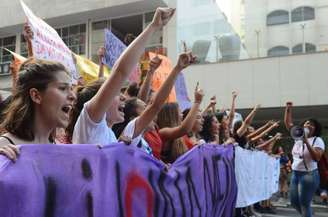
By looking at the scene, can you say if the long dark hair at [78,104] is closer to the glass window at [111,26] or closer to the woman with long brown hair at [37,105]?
the woman with long brown hair at [37,105]

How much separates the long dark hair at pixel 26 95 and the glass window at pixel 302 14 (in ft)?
65.5

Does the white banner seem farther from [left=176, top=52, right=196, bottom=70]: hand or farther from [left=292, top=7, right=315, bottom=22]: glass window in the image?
[left=292, top=7, right=315, bottom=22]: glass window

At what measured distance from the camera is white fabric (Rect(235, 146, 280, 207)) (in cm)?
667

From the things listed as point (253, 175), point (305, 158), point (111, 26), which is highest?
point (111, 26)

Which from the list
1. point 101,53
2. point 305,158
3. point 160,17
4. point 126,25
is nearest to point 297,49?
point 126,25

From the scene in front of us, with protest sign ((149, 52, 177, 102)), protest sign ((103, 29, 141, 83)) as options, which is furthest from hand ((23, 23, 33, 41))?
protest sign ((149, 52, 177, 102))

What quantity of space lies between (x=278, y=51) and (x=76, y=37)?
10.2 meters

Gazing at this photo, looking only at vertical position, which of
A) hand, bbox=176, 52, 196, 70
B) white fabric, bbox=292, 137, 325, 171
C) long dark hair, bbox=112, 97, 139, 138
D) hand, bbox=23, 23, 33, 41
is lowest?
white fabric, bbox=292, 137, 325, 171

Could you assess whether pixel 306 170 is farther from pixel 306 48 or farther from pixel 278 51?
pixel 278 51

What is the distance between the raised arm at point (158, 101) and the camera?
3.43 meters

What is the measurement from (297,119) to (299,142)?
17.1m

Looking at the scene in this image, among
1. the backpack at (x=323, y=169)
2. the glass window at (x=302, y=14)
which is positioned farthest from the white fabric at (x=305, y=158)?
the glass window at (x=302, y=14)

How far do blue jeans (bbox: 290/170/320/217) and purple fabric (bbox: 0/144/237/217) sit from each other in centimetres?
370

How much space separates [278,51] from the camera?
69.5 ft
